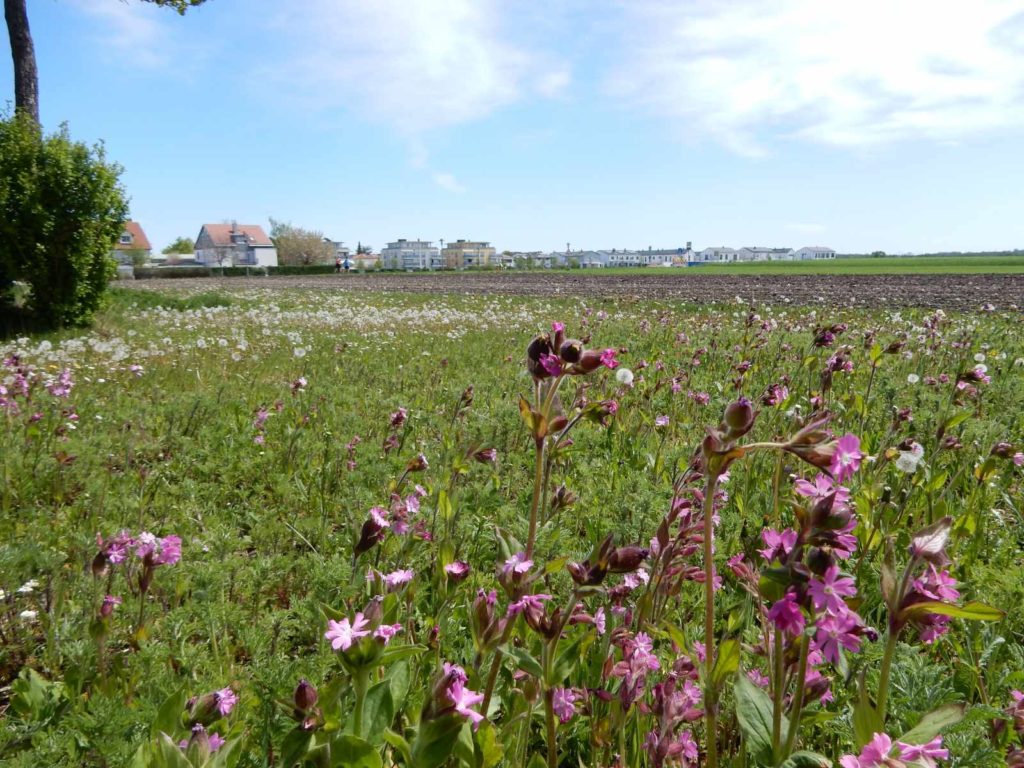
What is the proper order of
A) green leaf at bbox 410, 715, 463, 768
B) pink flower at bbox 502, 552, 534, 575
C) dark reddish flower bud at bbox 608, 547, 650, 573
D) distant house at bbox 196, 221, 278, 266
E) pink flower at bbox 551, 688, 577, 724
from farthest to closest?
1. distant house at bbox 196, 221, 278, 266
2. pink flower at bbox 551, 688, 577, 724
3. pink flower at bbox 502, 552, 534, 575
4. dark reddish flower bud at bbox 608, 547, 650, 573
5. green leaf at bbox 410, 715, 463, 768

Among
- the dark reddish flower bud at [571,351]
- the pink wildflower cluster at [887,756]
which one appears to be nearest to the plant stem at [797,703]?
the pink wildflower cluster at [887,756]

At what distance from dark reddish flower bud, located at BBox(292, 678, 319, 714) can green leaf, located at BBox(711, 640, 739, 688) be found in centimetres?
86

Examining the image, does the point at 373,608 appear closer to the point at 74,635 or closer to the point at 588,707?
the point at 588,707

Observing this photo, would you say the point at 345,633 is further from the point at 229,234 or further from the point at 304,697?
the point at 229,234

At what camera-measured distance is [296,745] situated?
1396 mm

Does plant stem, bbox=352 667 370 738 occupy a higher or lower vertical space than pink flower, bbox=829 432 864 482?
lower

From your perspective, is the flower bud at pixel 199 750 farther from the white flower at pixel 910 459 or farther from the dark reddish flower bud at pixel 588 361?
the white flower at pixel 910 459

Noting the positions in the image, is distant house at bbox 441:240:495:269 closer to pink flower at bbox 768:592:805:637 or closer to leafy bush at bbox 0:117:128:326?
leafy bush at bbox 0:117:128:326

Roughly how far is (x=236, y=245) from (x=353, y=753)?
124 meters

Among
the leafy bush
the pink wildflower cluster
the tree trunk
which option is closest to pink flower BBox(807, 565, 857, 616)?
the pink wildflower cluster

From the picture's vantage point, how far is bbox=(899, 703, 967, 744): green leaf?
1161 millimetres

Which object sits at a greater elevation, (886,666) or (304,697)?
(886,666)

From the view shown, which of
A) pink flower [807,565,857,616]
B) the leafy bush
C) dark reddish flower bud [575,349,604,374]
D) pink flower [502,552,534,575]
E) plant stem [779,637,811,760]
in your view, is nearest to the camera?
pink flower [807,565,857,616]

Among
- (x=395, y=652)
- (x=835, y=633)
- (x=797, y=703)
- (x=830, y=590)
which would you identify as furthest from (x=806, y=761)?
(x=395, y=652)
